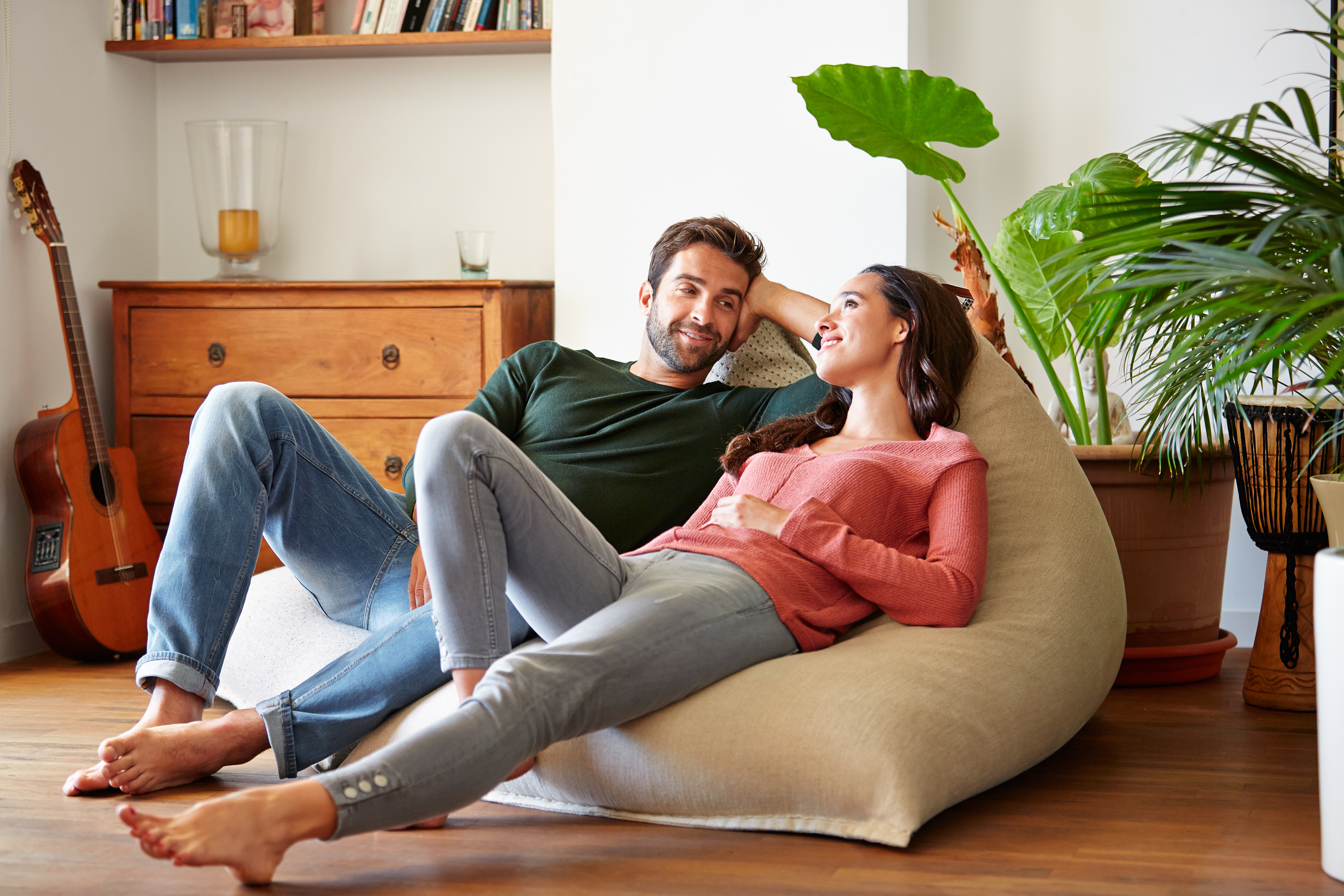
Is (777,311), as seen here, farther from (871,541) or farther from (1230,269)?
(1230,269)

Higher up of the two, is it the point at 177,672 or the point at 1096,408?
the point at 1096,408

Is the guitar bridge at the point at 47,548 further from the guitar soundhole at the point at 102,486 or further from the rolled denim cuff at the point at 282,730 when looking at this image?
the rolled denim cuff at the point at 282,730

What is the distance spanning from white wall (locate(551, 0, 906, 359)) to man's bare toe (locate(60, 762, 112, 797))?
188 centimetres

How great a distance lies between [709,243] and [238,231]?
5.75ft

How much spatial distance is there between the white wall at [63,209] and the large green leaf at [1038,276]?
251cm

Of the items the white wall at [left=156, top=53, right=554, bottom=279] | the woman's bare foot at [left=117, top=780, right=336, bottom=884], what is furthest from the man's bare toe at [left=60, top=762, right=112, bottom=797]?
the white wall at [left=156, top=53, right=554, bottom=279]

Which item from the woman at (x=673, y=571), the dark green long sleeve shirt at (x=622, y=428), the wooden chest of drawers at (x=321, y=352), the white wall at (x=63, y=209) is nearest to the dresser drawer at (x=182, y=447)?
the wooden chest of drawers at (x=321, y=352)

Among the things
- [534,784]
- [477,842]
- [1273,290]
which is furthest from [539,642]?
[1273,290]

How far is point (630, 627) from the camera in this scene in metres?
1.66

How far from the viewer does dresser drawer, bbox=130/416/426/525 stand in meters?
3.40

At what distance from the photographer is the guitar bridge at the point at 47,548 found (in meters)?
3.19

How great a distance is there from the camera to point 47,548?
3201 millimetres

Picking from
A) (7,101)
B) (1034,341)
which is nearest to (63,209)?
(7,101)

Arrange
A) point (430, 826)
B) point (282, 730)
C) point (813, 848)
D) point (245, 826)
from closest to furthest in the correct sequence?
1. point (245, 826)
2. point (813, 848)
3. point (430, 826)
4. point (282, 730)
